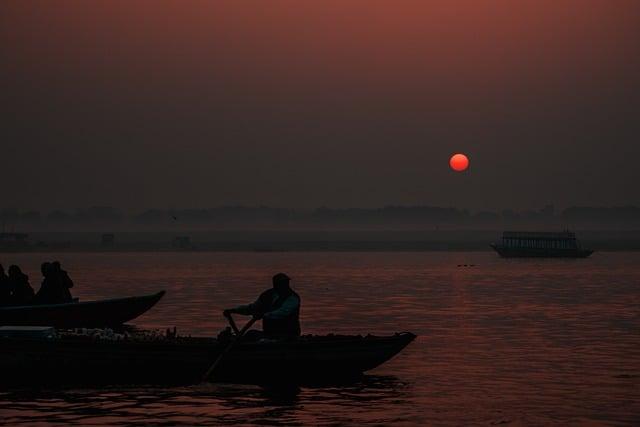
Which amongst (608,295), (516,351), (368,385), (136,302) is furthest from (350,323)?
(608,295)

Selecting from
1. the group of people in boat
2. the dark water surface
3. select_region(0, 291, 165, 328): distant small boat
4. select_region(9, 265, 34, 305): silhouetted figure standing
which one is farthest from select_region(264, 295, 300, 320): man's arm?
select_region(9, 265, 34, 305): silhouetted figure standing

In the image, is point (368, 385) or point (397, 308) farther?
point (397, 308)

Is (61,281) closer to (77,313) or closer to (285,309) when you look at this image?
(77,313)

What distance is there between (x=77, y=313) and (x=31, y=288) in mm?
2308

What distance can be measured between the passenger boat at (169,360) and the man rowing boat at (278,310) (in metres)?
0.43

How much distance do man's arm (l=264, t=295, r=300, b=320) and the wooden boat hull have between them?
166 meters

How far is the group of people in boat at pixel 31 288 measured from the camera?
39.3m

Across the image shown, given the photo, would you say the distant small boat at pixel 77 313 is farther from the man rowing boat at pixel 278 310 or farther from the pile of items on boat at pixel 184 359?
the man rowing boat at pixel 278 310

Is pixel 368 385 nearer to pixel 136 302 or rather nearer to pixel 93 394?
pixel 93 394

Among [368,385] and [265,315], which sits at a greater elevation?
[265,315]

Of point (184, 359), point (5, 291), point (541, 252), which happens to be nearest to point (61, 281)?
point (5, 291)

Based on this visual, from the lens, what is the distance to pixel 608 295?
76.8 meters

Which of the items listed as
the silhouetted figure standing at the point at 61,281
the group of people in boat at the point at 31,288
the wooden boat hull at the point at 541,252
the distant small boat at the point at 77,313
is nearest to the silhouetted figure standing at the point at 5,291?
the group of people in boat at the point at 31,288

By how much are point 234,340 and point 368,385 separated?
136 inches
